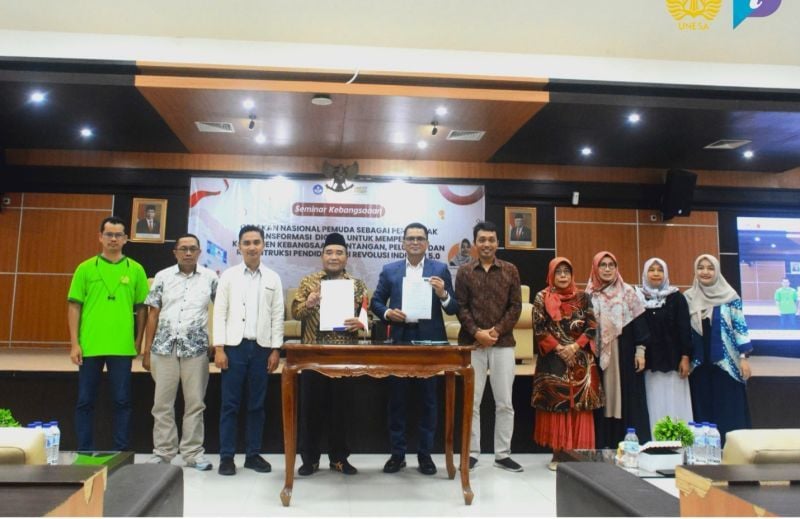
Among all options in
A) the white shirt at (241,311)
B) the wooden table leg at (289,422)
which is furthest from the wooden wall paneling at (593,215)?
the wooden table leg at (289,422)

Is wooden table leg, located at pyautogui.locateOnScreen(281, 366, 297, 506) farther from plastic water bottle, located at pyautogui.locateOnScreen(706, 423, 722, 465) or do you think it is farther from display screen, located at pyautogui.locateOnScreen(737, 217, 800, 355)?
display screen, located at pyautogui.locateOnScreen(737, 217, 800, 355)

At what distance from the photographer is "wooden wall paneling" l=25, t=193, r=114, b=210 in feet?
20.6

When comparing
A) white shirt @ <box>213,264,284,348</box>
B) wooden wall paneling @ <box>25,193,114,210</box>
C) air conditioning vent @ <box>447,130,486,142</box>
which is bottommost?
white shirt @ <box>213,264,284,348</box>

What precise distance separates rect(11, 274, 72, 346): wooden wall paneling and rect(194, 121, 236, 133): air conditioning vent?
8.48 feet

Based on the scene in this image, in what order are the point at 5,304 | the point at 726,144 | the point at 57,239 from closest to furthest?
1. the point at 726,144
2. the point at 5,304
3. the point at 57,239

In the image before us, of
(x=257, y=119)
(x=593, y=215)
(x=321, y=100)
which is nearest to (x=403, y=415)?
(x=321, y=100)

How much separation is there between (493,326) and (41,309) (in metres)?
5.55

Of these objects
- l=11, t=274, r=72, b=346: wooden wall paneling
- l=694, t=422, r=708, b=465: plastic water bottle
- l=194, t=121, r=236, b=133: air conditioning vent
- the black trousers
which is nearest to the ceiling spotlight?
l=194, t=121, r=236, b=133: air conditioning vent

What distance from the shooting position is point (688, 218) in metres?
6.98

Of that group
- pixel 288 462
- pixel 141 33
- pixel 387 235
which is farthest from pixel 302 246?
pixel 288 462

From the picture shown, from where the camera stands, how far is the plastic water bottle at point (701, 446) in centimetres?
229

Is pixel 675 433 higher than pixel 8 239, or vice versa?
pixel 8 239

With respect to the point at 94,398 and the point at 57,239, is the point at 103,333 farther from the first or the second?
the point at 57,239

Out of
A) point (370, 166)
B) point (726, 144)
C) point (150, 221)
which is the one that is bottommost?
point (150, 221)
